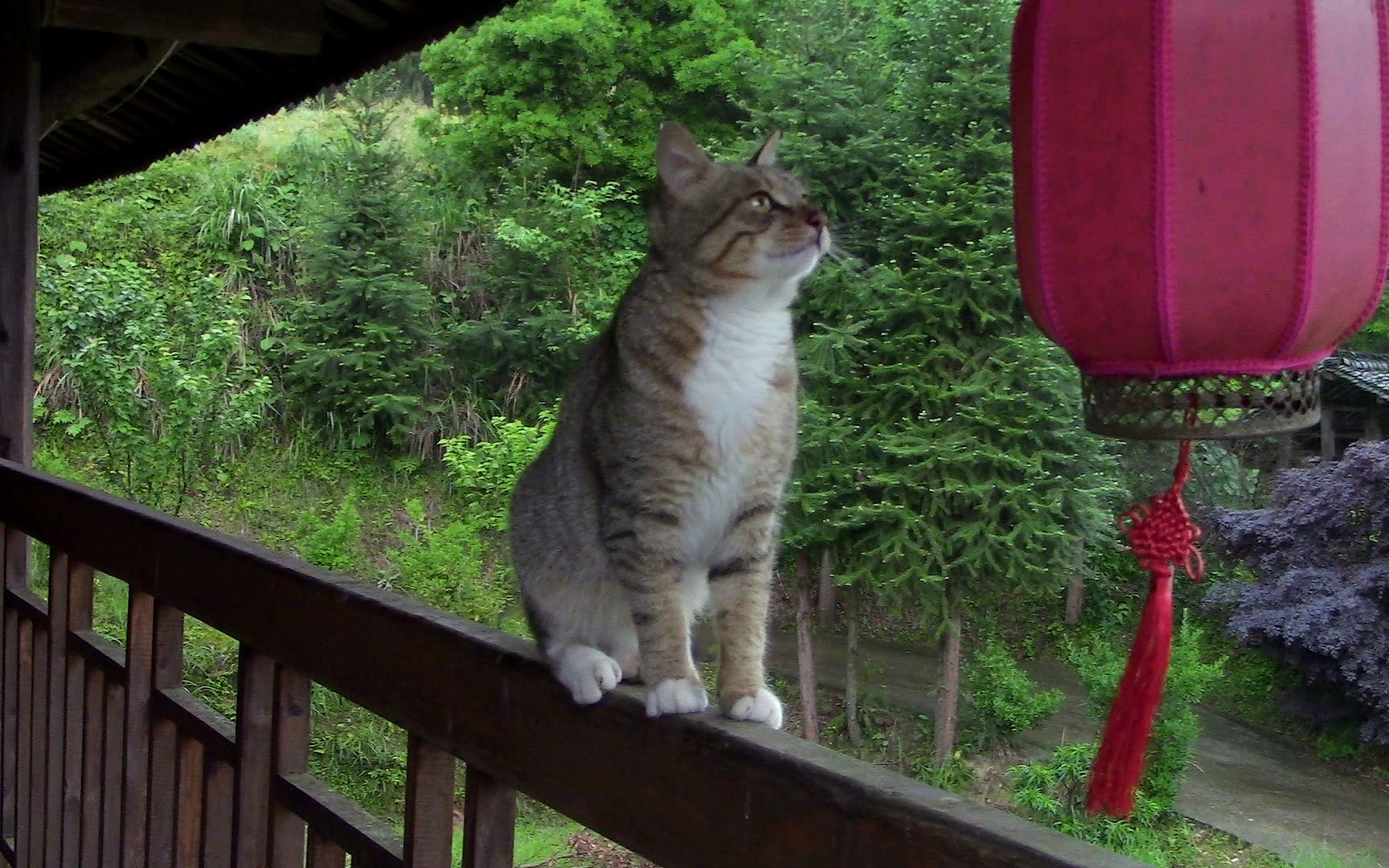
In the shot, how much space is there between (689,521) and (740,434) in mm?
103

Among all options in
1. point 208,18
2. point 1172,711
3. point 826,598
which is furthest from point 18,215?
point 826,598

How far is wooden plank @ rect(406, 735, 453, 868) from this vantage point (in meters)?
1.12

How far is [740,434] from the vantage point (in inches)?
50.5

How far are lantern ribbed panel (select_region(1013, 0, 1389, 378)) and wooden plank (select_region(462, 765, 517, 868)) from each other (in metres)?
0.61

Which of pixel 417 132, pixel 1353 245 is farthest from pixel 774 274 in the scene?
pixel 417 132

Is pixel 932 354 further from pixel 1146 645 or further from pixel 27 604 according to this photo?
pixel 1146 645

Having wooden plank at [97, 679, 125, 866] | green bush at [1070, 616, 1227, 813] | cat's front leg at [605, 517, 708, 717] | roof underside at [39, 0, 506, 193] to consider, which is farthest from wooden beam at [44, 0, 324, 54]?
green bush at [1070, 616, 1227, 813]

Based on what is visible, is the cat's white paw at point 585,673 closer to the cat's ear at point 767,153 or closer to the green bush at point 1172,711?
the cat's ear at point 767,153

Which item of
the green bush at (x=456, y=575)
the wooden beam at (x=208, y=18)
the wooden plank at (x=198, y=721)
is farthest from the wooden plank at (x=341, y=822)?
the green bush at (x=456, y=575)

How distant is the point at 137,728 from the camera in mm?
1663

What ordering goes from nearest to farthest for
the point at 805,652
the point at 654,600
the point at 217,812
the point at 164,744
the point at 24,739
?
1. the point at 654,600
2. the point at 217,812
3. the point at 164,744
4. the point at 24,739
5. the point at 805,652

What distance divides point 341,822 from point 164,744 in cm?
54

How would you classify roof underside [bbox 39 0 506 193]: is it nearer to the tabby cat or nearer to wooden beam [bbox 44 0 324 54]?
wooden beam [bbox 44 0 324 54]

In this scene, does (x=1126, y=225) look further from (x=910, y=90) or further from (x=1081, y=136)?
(x=910, y=90)
